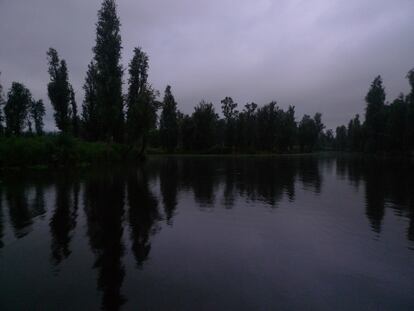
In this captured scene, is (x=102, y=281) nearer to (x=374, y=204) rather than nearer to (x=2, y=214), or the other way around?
(x=2, y=214)

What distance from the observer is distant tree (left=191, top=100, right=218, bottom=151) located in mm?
118500

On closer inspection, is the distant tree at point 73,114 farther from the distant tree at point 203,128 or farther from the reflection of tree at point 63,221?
the reflection of tree at point 63,221

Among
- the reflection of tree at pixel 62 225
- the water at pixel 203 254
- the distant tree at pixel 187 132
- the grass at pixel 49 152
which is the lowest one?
the water at pixel 203 254

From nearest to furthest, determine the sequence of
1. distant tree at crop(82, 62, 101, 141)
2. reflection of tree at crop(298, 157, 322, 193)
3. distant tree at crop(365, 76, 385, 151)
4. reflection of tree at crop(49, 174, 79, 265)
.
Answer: reflection of tree at crop(49, 174, 79, 265) < reflection of tree at crop(298, 157, 322, 193) < distant tree at crop(82, 62, 101, 141) < distant tree at crop(365, 76, 385, 151)

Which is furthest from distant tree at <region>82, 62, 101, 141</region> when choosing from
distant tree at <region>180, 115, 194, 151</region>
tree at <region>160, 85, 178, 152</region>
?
distant tree at <region>180, 115, 194, 151</region>

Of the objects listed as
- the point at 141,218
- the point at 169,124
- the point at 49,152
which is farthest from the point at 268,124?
the point at 141,218

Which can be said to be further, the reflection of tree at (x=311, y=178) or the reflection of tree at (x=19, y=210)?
the reflection of tree at (x=311, y=178)

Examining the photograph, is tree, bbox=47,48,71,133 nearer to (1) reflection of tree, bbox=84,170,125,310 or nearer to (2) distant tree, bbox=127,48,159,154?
(2) distant tree, bbox=127,48,159,154

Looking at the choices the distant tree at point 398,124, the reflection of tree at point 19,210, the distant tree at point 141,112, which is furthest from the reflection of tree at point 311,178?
the distant tree at point 398,124

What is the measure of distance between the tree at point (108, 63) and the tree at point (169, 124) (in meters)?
60.2

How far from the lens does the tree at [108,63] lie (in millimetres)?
52469

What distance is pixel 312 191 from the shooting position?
25.8 m

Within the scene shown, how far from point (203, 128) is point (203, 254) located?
358 feet

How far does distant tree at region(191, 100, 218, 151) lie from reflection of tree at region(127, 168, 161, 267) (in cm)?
9425
